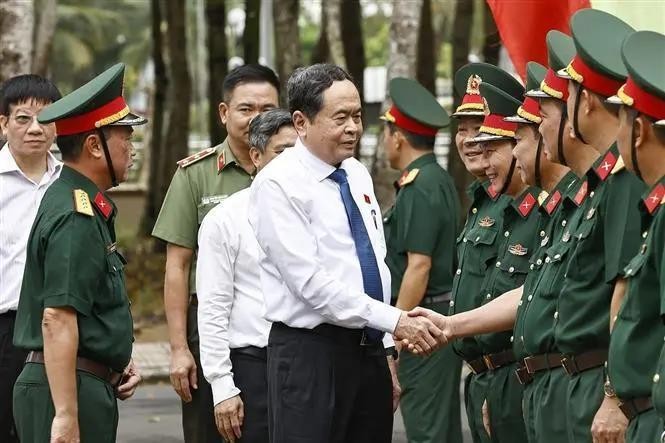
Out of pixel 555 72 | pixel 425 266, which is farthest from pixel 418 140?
pixel 555 72

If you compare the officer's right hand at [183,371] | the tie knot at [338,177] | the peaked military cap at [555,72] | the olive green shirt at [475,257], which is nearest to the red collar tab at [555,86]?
the peaked military cap at [555,72]

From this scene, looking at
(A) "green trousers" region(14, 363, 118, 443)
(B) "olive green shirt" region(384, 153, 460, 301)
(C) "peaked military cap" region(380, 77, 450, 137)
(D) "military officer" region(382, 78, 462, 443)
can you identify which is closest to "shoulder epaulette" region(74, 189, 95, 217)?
(A) "green trousers" region(14, 363, 118, 443)

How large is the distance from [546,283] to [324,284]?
855 millimetres

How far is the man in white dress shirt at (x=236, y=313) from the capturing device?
6887mm

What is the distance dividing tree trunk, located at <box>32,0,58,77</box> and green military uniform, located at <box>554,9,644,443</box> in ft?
42.6

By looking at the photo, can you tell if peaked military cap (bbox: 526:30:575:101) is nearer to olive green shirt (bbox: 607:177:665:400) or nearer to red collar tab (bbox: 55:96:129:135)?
olive green shirt (bbox: 607:177:665:400)

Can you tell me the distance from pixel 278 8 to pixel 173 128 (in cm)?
655

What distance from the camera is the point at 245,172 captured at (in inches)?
307

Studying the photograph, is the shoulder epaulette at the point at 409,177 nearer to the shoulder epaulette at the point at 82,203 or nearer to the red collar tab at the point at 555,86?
the red collar tab at the point at 555,86

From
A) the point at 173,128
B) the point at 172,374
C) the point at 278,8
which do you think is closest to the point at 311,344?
the point at 172,374

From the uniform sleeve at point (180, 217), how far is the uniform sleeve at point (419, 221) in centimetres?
185

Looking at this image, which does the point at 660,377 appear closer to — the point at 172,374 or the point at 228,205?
the point at 228,205

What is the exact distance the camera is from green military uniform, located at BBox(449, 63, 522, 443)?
745 centimetres

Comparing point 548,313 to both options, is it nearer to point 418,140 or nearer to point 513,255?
point 513,255
